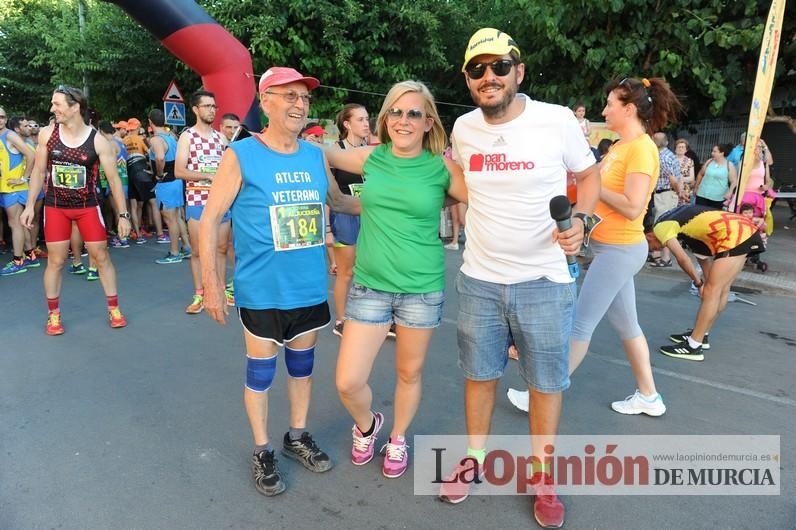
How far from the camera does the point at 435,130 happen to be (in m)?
2.61

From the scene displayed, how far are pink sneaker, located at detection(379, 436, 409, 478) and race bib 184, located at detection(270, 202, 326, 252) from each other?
1101 millimetres

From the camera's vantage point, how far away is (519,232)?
2.31m

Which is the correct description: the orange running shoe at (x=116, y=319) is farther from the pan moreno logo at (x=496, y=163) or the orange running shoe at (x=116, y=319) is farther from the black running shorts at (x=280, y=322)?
the pan moreno logo at (x=496, y=163)

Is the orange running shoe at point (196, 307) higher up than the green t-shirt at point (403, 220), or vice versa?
the green t-shirt at point (403, 220)

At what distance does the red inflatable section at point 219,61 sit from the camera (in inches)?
339

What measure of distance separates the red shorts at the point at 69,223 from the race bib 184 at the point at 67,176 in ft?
0.69

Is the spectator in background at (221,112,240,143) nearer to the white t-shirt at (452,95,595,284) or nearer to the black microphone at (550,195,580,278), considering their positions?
the white t-shirt at (452,95,595,284)

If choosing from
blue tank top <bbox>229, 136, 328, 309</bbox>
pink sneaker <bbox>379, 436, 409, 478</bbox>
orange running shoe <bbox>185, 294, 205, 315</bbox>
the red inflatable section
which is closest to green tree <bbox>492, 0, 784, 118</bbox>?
the red inflatable section

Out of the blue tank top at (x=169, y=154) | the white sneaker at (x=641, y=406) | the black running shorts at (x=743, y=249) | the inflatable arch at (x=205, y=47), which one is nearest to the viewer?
the white sneaker at (x=641, y=406)

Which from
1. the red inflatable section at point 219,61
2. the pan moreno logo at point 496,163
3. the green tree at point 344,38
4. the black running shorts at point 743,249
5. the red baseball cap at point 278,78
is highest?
the green tree at point 344,38

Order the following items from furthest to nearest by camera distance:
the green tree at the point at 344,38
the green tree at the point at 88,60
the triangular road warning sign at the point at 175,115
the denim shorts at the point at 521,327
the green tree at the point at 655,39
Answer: the green tree at the point at 88,60 → the green tree at the point at 344,38 → the triangular road warning sign at the point at 175,115 → the green tree at the point at 655,39 → the denim shorts at the point at 521,327

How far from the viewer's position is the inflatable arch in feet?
26.5

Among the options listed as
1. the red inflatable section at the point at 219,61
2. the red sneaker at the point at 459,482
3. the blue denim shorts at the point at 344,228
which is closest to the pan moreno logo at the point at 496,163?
the red sneaker at the point at 459,482

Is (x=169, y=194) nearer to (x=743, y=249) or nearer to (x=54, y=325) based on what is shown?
(x=54, y=325)
